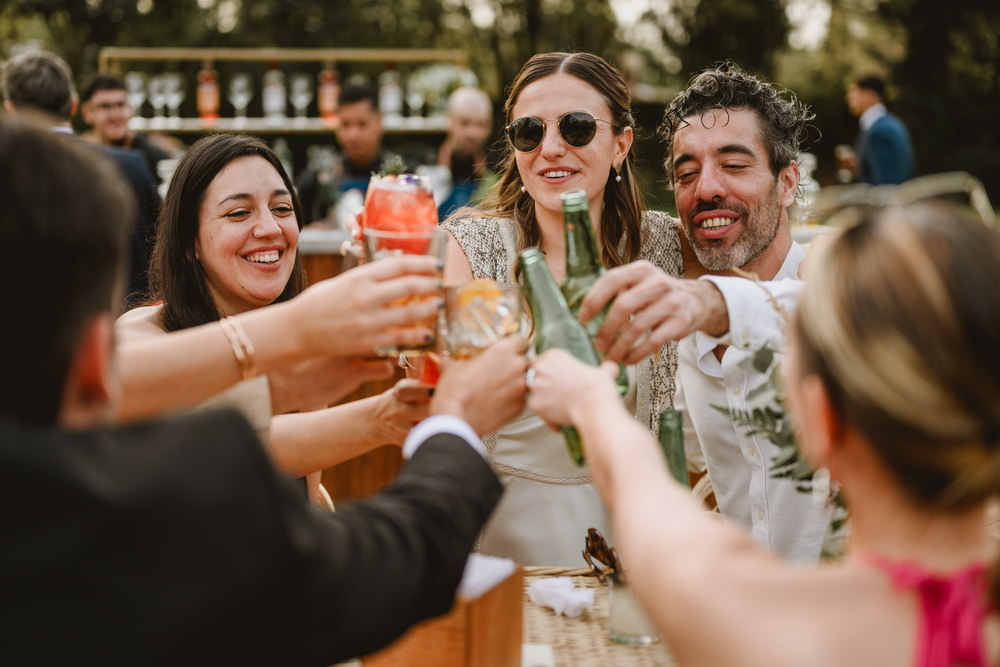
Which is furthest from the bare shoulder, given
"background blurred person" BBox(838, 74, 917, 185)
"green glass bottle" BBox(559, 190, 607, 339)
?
"background blurred person" BBox(838, 74, 917, 185)

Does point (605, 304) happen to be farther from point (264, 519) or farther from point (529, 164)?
point (529, 164)

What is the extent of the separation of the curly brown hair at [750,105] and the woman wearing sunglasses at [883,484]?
174cm

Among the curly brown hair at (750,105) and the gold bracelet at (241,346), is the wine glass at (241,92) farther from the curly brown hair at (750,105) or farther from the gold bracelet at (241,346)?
the gold bracelet at (241,346)

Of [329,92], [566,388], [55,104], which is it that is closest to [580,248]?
[566,388]

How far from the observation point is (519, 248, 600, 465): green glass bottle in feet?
5.58

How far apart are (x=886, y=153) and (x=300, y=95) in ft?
19.3

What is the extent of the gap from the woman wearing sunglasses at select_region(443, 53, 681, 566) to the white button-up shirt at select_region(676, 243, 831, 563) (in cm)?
34

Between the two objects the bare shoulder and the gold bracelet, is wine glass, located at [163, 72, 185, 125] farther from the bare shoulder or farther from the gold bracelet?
the gold bracelet

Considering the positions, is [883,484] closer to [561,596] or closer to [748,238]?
[561,596]

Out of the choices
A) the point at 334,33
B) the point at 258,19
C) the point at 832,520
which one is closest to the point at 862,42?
the point at 334,33

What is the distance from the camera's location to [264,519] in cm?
115

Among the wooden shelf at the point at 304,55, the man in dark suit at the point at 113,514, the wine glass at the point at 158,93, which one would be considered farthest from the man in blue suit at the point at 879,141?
the man in dark suit at the point at 113,514

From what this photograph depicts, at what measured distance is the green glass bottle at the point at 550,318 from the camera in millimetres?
1700

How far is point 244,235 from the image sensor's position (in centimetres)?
286
